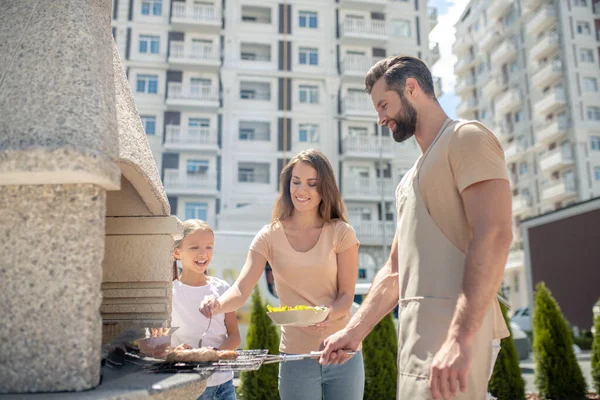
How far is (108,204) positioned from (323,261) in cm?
103

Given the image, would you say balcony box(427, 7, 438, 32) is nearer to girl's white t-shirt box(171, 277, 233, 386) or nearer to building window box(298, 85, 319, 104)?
building window box(298, 85, 319, 104)

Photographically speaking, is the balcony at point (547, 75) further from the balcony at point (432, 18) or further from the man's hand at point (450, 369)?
the man's hand at point (450, 369)

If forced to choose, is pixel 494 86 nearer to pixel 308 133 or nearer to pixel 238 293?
pixel 308 133

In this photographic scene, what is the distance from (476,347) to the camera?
6.00 ft

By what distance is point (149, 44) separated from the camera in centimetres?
3022

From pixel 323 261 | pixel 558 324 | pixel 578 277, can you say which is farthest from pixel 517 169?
pixel 323 261

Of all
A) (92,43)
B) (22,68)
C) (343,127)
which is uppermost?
(343,127)

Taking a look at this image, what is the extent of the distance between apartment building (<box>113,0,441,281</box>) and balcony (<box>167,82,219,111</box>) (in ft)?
0.16

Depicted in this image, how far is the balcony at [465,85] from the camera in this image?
158 ft

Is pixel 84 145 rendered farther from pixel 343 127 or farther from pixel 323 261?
pixel 343 127

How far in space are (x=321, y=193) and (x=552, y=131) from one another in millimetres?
36805

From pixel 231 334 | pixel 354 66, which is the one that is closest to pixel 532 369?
pixel 231 334

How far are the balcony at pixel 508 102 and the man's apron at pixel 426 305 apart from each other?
41.6m

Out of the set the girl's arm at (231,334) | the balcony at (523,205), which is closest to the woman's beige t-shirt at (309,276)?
the girl's arm at (231,334)
